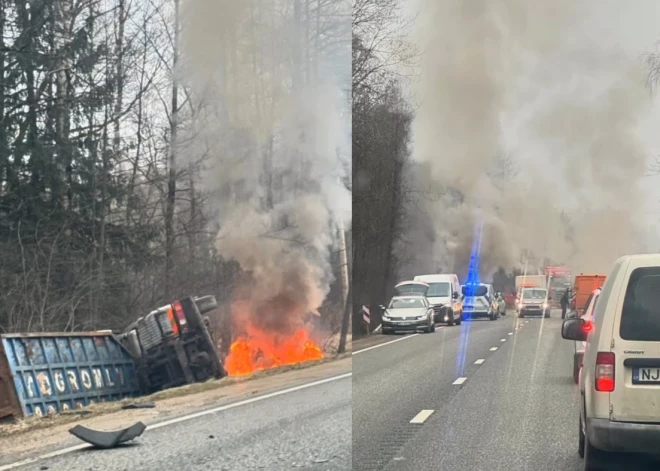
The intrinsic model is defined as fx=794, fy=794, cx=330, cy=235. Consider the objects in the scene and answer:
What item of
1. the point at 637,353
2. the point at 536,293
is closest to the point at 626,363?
the point at 637,353

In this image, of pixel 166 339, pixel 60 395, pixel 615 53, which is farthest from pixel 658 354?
pixel 60 395

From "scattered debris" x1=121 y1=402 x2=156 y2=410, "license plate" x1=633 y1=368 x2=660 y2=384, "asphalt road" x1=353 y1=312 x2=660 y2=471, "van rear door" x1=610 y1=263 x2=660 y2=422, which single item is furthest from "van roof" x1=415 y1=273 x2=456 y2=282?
"scattered debris" x1=121 y1=402 x2=156 y2=410

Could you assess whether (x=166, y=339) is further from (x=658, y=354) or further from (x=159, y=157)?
(x=658, y=354)

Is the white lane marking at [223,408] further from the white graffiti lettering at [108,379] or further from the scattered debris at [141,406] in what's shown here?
the white graffiti lettering at [108,379]

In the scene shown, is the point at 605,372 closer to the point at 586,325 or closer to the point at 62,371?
the point at 586,325

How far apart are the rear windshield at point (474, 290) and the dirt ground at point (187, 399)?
44.1 inches

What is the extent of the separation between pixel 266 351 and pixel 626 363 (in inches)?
70.1

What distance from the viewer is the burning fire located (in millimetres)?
2148

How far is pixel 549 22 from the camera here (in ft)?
10.1

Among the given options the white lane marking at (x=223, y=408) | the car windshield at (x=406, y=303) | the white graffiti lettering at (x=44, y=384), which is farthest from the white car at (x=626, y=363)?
the white graffiti lettering at (x=44, y=384)

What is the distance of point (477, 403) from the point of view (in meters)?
4.17

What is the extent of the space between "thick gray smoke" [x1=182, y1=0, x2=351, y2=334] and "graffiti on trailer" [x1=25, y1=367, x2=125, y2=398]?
15.4 inches

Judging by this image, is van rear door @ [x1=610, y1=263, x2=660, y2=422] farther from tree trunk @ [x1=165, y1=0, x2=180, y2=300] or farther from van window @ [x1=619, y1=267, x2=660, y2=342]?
tree trunk @ [x1=165, y1=0, x2=180, y2=300]

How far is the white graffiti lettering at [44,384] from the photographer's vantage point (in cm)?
215
